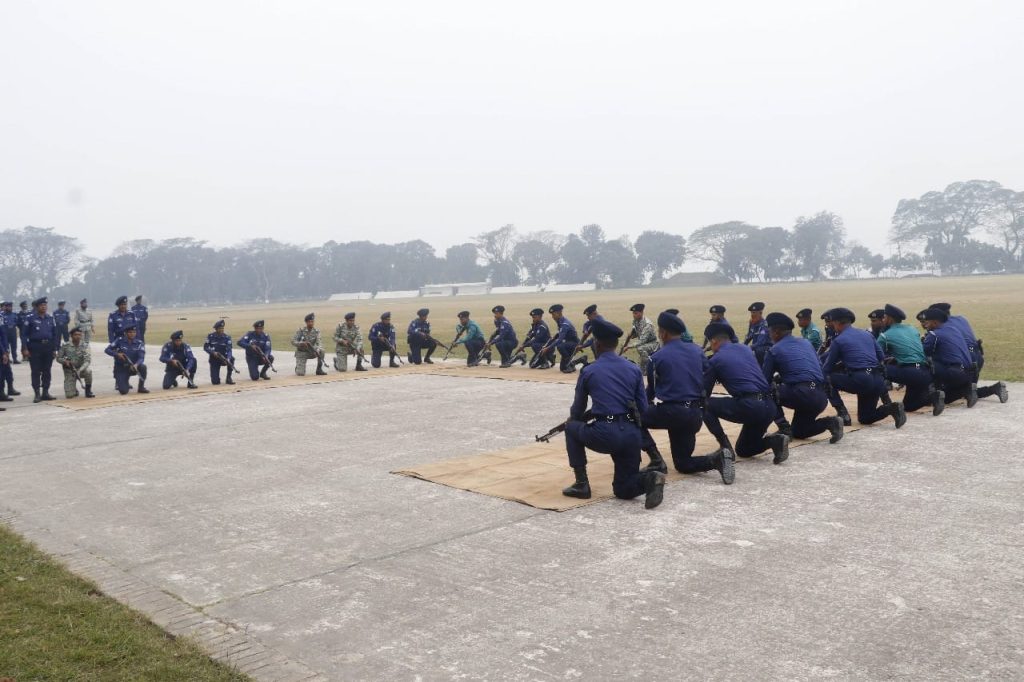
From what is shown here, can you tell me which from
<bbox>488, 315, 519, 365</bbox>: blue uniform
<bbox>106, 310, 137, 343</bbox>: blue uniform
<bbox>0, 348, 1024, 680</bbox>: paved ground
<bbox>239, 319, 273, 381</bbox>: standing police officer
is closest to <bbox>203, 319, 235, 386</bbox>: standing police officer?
<bbox>239, 319, 273, 381</bbox>: standing police officer

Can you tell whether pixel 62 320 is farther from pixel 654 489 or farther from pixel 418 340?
pixel 654 489

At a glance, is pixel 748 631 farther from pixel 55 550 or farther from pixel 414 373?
pixel 414 373

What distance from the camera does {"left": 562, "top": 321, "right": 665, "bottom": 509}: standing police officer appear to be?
21.4ft

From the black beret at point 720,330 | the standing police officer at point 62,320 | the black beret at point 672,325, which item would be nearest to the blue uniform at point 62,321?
the standing police officer at point 62,320

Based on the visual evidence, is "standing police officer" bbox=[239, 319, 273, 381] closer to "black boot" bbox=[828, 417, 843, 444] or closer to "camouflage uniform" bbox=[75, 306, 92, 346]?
"camouflage uniform" bbox=[75, 306, 92, 346]

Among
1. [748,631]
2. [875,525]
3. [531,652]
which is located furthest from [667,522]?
[531,652]

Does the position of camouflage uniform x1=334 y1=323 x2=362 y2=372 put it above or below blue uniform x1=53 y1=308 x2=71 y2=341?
below

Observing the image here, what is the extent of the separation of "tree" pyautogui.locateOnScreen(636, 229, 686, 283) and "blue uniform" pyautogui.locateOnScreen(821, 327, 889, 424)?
11825cm

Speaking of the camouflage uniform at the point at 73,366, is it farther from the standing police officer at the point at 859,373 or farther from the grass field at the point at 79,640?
the standing police officer at the point at 859,373

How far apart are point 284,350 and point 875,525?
23127 mm

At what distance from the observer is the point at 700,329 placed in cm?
2766

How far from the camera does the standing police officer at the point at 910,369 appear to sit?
394 inches

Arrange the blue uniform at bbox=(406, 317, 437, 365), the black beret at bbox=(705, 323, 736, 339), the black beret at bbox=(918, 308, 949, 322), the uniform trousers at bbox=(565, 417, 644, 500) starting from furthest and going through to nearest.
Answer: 1. the blue uniform at bbox=(406, 317, 437, 365)
2. the black beret at bbox=(918, 308, 949, 322)
3. the black beret at bbox=(705, 323, 736, 339)
4. the uniform trousers at bbox=(565, 417, 644, 500)

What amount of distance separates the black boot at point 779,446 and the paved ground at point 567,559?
0.46 ft
